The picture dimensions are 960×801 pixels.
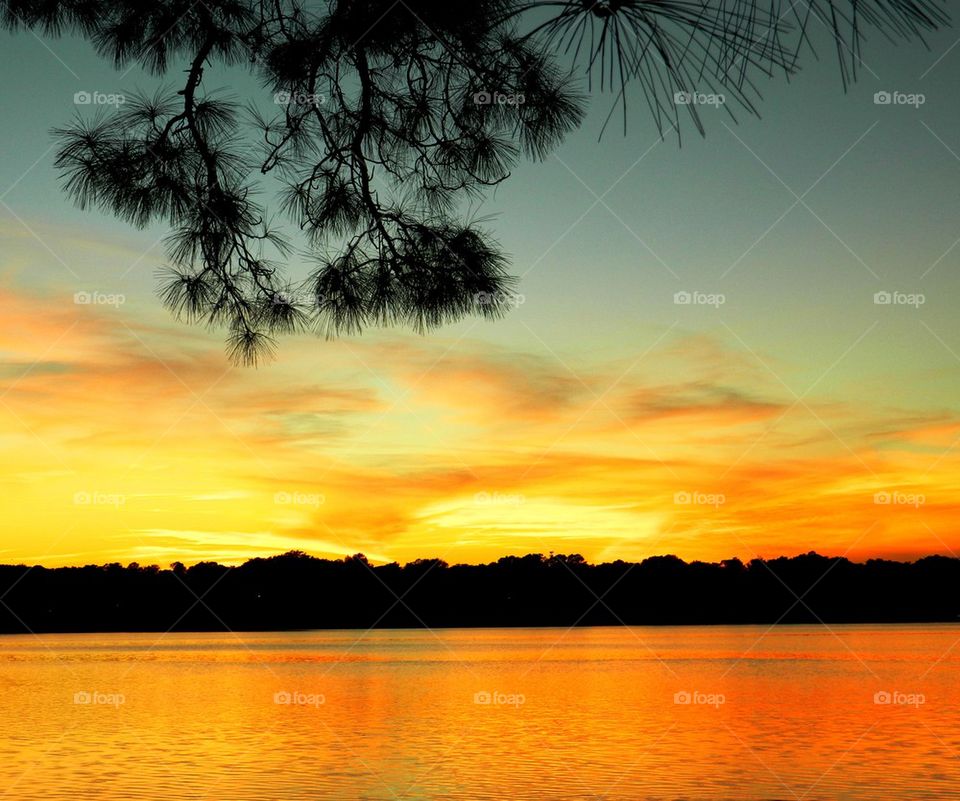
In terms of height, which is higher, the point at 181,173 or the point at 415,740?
the point at 181,173

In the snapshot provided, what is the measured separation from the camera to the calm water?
2148cm

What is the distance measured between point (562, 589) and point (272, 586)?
3608 centimetres

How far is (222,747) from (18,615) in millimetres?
142343

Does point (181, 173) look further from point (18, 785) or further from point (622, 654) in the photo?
point (622, 654)

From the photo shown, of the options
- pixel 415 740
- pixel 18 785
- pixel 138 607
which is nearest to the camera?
pixel 18 785

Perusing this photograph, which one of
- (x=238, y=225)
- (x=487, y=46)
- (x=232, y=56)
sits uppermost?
(x=232, y=56)

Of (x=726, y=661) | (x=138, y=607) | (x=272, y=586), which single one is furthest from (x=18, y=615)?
(x=726, y=661)

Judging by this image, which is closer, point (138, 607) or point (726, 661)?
point (726, 661)

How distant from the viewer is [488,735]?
30.7 m

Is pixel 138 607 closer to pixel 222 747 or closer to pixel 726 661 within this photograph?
pixel 726 661

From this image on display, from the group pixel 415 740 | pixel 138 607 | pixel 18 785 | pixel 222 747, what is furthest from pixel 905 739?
pixel 138 607

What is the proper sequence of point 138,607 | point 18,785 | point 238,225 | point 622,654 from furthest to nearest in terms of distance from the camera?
point 138,607, point 622,654, point 18,785, point 238,225

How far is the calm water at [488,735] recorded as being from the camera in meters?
21.5

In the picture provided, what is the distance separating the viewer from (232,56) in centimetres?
752
